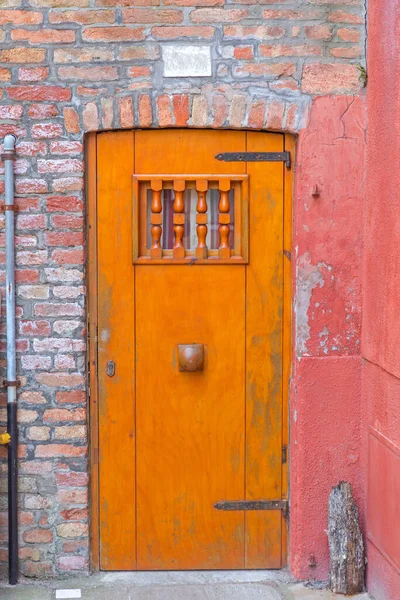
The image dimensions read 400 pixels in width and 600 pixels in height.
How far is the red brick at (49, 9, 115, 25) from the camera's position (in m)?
3.55

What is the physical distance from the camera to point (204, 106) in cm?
357

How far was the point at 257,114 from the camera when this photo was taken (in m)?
3.57

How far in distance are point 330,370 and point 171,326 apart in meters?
0.80

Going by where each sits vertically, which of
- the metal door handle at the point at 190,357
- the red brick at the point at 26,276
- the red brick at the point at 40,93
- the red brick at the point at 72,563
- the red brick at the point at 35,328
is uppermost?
the red brick at the point at 40,93

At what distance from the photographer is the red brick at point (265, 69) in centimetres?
357

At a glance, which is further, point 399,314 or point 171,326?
point 171,326

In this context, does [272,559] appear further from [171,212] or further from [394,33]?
[394,33]

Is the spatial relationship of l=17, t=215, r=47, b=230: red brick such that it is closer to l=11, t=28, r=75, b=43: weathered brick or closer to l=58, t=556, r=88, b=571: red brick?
l=11, t=28, r=75, b=43: weathered brick

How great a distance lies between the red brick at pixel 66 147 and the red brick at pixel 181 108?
477mm

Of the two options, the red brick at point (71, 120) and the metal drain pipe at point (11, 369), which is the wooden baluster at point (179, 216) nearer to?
the red brick at point (71, 120)

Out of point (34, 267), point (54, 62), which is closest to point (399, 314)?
→ point (34, 267)

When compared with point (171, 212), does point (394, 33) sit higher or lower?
higher

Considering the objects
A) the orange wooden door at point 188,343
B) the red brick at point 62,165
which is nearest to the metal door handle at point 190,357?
the orange wooden door at point 188,343

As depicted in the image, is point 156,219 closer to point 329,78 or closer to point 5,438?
point 329,78
